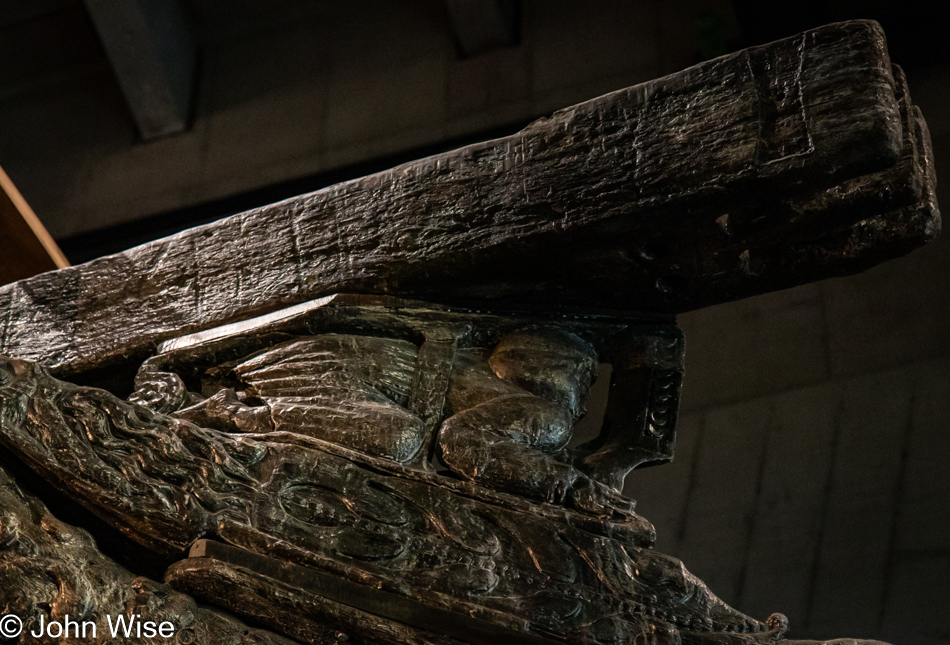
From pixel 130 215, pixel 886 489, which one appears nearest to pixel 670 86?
pixel 886 489

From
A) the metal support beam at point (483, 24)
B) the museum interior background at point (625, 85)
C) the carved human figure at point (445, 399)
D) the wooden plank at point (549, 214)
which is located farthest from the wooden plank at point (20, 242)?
the metal support beam at point (483, 24)

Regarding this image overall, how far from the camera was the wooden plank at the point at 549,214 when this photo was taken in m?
1.80

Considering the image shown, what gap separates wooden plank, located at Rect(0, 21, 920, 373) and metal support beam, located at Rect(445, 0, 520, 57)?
2.76 metres

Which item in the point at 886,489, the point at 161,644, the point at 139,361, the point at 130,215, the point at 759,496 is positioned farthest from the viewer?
the point at 130,215

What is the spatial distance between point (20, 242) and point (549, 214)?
1.79 meters

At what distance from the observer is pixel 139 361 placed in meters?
2.26

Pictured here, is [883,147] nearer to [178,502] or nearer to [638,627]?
[638,627]

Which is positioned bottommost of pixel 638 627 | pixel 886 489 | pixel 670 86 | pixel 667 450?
pixel 638 627

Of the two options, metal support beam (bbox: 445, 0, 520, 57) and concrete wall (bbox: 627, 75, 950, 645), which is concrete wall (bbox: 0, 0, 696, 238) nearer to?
metal support beam (bbox: 445, 0, 520, 57)

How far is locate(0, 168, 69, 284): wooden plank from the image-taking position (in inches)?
112

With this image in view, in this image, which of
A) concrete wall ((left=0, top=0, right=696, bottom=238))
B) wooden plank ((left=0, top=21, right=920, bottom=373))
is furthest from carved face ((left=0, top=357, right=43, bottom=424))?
concrete wall ((left=0, top=0, right=696, bottom=238))

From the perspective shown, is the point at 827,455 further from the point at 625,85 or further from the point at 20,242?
the point at 20,242

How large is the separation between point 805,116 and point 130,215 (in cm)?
407

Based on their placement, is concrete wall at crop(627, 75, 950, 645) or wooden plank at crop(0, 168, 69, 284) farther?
concrete wall at crop(627, 75, 950, 645)
